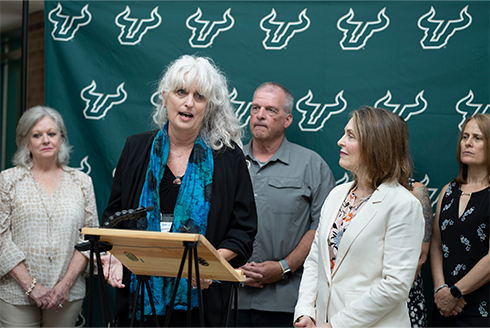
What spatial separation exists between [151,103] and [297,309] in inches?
82.8

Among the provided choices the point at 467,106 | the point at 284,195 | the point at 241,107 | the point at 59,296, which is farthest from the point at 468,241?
the point at 59,296

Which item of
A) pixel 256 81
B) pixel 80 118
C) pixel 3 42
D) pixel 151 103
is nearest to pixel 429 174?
pixel 256 81

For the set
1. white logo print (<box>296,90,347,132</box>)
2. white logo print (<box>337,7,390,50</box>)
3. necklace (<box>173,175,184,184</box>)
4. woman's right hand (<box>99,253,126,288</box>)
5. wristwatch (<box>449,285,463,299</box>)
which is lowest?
wristwatch (<box>449,285,463,299</box>)

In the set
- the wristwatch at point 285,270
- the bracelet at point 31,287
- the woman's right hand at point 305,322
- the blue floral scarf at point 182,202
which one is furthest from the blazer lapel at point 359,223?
the bracelet at point 31,287

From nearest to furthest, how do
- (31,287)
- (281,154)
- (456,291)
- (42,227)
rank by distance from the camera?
(456,291)
(31,287)
(42,227)
(281,154)

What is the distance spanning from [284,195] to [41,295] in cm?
166

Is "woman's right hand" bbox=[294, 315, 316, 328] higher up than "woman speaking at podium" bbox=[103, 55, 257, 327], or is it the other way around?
"woman speaking at podium" bbox=[103, 55, 257, 327]

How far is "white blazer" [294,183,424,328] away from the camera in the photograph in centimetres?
179

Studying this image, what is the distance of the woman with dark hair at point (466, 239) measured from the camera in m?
2.79

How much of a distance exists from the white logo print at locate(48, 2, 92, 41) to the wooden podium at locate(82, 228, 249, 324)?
2.38m

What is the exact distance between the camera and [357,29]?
3.42 metres

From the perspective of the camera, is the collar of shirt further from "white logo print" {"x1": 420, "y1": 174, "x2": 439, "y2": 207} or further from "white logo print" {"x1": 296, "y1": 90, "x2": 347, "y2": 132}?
"white logo print" {"x1": 420, "y1": 174, "x2": 439, "y2": 207}

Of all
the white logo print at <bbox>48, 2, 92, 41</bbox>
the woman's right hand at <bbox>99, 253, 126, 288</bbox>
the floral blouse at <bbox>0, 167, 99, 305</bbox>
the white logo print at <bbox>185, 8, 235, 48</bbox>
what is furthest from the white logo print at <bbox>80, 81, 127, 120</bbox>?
the woman's right hand at <bbox>99, 253, 126, 288</bbox>

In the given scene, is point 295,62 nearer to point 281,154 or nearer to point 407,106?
point 281,154
